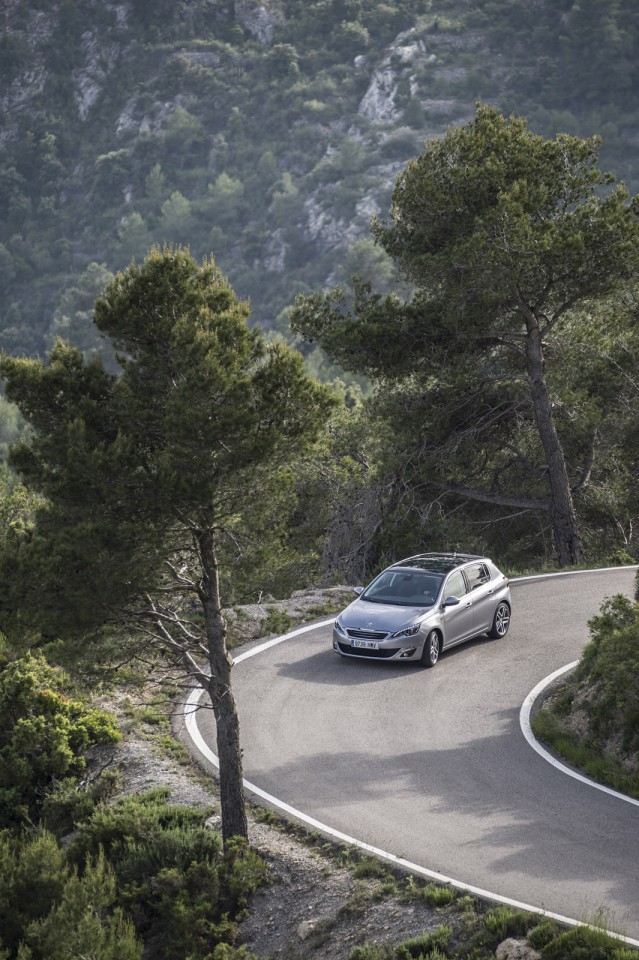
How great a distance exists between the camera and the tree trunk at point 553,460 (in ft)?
80.9

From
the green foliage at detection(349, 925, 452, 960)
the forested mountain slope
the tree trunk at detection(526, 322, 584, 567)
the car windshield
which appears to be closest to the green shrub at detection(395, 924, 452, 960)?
the green foliage at detection(349, 925, 452, 960)

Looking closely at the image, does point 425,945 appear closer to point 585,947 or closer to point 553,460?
point 585,947

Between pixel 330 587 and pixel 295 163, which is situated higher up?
pixel 295 163

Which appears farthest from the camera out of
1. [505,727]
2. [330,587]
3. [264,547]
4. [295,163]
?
[295,163]

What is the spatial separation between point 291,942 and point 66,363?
22.1 ft

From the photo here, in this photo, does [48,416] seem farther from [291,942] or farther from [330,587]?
[330,587]

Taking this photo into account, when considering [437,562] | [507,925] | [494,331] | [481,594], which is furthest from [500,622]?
[507,925]

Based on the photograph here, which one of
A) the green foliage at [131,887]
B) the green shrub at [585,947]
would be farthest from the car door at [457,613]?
the green shrub at [585,947]

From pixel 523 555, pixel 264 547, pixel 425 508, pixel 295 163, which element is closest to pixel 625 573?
pixel 425 508

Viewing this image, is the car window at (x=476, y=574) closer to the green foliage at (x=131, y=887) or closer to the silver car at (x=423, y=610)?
the silver car at (x=423, y=610)

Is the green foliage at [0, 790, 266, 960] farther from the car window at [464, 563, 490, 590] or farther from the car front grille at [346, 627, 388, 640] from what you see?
the car window at [464, 563, 490, 590]

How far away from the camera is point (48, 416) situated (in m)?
11.4

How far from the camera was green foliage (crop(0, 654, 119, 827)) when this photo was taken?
50.5ft

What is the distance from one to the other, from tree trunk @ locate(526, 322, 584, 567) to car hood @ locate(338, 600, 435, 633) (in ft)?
30.9
